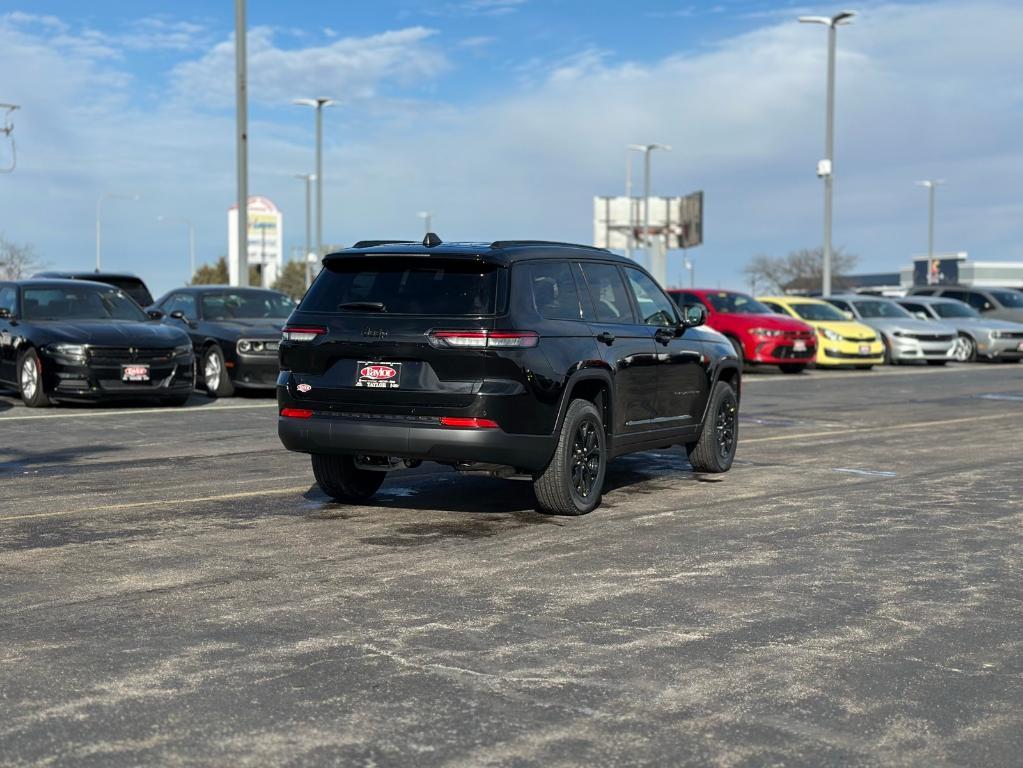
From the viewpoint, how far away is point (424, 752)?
4.18m

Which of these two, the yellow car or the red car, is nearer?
the red car

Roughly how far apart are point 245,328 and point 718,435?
30.9 ft

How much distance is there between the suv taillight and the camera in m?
8.21

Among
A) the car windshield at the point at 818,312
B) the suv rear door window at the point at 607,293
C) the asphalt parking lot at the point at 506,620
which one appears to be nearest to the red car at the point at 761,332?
the car windshield at the point at 818,312

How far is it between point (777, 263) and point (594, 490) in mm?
112164

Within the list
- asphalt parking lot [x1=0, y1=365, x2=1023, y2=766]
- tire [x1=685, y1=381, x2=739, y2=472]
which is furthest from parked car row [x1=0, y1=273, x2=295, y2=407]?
tire [x1=685, y1=381, x2=739, y2=472]

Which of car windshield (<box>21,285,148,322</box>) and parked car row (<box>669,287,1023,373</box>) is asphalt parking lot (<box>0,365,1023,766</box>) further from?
parked car row (<box>669,287,1023,373</box>)

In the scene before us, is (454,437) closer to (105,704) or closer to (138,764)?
(105,704)

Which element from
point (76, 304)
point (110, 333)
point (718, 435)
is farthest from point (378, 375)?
point (76, 304)

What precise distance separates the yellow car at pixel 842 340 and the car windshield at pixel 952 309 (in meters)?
6.13

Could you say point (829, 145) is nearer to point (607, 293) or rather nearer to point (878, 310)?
point (878, 310)

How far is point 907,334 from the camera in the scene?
3128 centimetres

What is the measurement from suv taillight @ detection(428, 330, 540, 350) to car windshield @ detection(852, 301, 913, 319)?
25450 millimetres

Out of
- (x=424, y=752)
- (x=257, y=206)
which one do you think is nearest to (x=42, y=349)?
(x=424, y=752)
